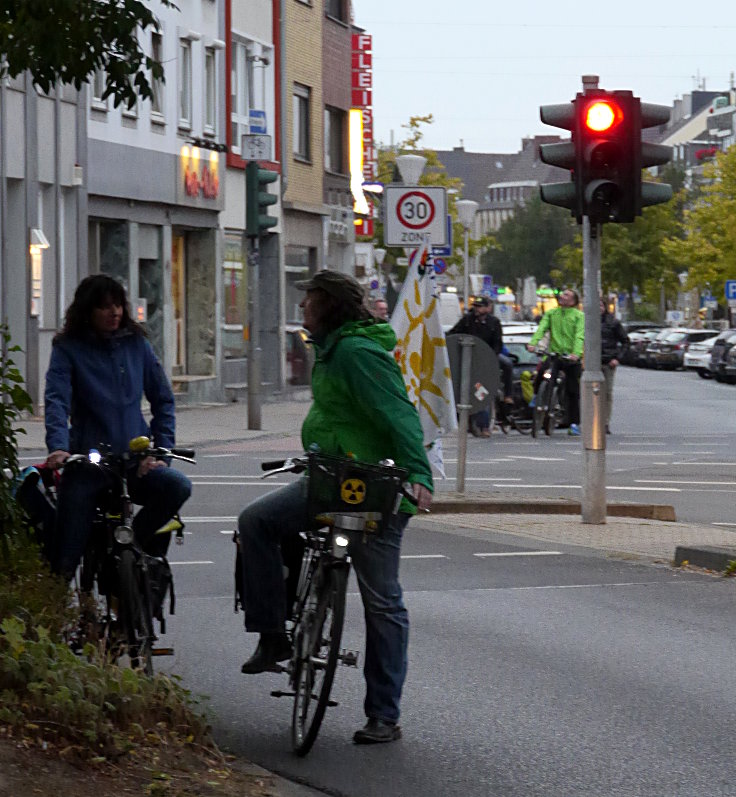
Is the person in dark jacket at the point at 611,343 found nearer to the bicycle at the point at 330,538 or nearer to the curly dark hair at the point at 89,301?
the curly dark hair at the point at 89,301

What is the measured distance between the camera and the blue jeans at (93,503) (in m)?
7.38

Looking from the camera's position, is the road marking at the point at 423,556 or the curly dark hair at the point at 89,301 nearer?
the curly dark hair at the point at 89,301

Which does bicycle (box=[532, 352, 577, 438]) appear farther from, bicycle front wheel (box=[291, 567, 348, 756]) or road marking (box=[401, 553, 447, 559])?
bicycle front wheel (box=[291, 567, 348, 756])

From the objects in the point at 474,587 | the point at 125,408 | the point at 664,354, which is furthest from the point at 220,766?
the point at 664,354

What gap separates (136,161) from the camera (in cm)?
3328

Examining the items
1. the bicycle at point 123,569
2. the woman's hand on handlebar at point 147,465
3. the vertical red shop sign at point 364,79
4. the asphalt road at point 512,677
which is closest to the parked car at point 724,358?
the vertical red shop sign at point 364,79

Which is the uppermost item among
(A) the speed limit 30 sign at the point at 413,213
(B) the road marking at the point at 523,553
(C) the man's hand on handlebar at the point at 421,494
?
(A) the speed limit 30 sign at the point at 413,213

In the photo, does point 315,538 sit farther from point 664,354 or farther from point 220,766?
point 664,354

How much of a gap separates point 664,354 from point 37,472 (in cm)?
6551

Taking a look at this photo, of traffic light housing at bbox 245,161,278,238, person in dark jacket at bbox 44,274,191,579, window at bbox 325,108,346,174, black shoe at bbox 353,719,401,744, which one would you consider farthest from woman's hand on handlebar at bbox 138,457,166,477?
window at bbox 325,108,346,174

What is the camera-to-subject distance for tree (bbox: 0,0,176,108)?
7.88m

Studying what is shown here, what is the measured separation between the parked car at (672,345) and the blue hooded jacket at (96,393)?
208 feet

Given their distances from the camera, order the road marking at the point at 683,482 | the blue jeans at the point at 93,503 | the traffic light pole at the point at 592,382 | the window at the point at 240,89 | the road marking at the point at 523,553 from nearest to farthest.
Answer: the blue jeans at the point at 93,503 < the road marking at the point at 523,553 < the traffic light pole at the point at 592,382 < the road marking at the point at 683,482 < the window at the point at 240,89

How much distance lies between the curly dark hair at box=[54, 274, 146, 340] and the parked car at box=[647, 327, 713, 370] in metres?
63.6
